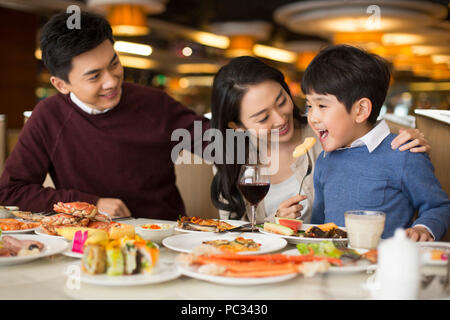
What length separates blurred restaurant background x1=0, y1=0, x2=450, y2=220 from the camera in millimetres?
7176

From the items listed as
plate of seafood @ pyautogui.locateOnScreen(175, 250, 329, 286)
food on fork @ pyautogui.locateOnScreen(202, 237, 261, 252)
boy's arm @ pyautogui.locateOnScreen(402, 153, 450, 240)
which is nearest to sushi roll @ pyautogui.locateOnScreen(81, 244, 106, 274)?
plate of seafood @ pyautogui.locateOnScreen(175, 250, 329, 286)

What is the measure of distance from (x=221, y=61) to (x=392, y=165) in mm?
12702

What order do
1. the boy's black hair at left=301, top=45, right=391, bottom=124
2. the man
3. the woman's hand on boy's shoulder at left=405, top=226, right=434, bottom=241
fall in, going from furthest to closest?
the man
the boy's black hair at left=301, top=45, right=391, bottom=124
the woman's hand on boy's shoulder at left=405, top=226, right=434, bottom=241

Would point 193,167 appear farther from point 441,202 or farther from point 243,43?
point 243,43

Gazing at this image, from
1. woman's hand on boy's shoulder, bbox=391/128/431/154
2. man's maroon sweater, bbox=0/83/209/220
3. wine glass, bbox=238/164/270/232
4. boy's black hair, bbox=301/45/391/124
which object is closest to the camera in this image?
wine glass, bbox=238/164/270/232

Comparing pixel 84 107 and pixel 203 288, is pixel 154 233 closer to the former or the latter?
pixel 203 288

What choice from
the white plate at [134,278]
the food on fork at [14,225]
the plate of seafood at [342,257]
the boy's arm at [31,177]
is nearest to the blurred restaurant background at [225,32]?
the boy's arm at [31,177]

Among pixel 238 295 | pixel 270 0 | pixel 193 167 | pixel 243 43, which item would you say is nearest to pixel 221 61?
pixel 243 43

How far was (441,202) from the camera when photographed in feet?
5.10

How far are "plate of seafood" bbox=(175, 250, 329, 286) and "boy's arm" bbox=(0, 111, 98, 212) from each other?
112cm

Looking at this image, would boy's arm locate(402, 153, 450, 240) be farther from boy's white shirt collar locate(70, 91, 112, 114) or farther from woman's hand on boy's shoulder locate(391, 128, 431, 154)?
boy's white shirt collar locate(70, 91, 112, 114)

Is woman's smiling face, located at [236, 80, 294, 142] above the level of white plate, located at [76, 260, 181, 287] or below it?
above

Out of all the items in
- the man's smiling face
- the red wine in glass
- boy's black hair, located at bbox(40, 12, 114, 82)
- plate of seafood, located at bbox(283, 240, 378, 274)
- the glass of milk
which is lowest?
plate of seafood, located at bbox(283, 240, 378, 274)

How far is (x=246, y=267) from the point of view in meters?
0.92
